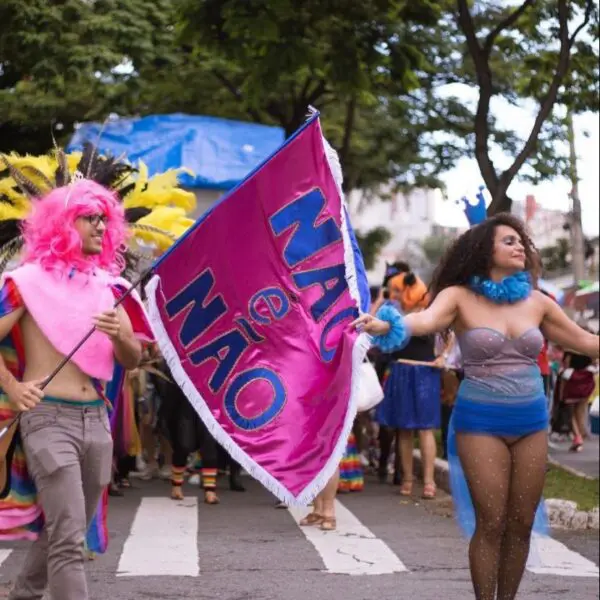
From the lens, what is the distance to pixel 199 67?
20500 millimetres

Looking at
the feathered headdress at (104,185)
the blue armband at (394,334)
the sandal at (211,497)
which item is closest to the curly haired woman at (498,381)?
the blue armband at (394,334)

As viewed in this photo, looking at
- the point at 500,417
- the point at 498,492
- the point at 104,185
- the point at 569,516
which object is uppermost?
the point at 104,185

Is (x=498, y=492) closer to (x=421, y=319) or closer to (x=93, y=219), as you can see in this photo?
(x=421, y=319)

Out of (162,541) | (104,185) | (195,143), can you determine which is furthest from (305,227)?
(195,143)

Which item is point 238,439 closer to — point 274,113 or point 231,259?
point 231,259

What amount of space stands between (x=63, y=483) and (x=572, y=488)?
8185 mm

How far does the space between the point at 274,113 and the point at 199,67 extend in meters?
2.19

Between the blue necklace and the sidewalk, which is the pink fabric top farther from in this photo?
the sidewalk

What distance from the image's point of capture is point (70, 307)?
598cm

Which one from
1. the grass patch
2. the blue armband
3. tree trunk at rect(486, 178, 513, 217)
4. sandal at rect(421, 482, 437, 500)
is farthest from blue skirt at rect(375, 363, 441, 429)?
the blue armband

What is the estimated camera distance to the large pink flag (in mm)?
6895

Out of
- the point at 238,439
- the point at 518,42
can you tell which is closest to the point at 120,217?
the point at 238,439

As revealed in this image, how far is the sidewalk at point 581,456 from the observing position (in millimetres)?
16859

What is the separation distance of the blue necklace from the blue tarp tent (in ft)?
33.9
